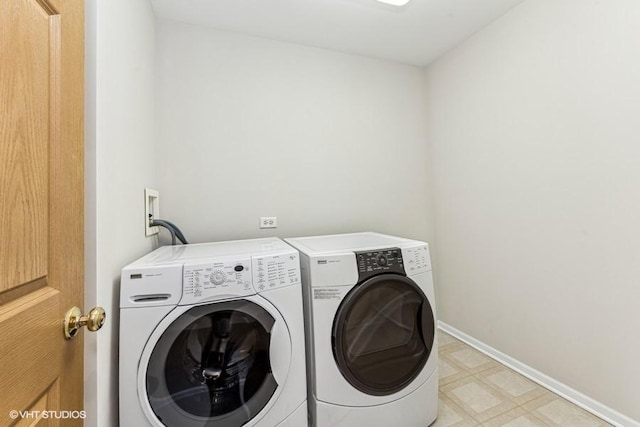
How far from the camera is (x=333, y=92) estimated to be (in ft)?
7.51

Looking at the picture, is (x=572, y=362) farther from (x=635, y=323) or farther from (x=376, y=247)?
(x=376, y=247)

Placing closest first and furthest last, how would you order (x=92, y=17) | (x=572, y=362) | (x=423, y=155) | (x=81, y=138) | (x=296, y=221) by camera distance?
(x=81, y=138) < (x=92, y=17) < (x=572, y=362) < (x=296, y=221) < (x=423, y=155)

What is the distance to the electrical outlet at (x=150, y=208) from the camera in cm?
153

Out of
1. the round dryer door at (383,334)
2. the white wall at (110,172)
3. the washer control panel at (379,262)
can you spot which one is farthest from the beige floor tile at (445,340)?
the white wall at (110,172)

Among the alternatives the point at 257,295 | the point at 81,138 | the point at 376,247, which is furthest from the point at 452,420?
the point at 81,138

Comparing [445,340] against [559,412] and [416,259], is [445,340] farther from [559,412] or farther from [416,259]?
[416,259]

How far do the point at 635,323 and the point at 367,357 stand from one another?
1.36 meters

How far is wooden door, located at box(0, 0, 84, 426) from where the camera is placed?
491 mm

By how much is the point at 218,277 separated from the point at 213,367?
1.31ft

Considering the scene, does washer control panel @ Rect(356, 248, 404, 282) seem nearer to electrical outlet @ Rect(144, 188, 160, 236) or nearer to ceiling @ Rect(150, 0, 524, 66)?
electrical outlet @ Rect(144, 188, 160, 236)

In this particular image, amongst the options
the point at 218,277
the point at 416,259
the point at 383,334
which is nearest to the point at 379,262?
the point at 416,259

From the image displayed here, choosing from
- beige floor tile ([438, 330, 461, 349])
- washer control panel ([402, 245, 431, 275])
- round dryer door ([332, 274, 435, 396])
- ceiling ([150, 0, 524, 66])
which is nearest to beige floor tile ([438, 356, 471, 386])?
beige floor tile ([438, 330, 461, 349])

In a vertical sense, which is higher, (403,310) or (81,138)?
(81,138)

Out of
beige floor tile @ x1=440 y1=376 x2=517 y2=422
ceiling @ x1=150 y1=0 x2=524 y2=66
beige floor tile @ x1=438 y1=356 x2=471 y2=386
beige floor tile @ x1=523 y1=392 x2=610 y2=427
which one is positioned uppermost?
ceiling @ x1=150 y1=0 x2=524 y2=66
